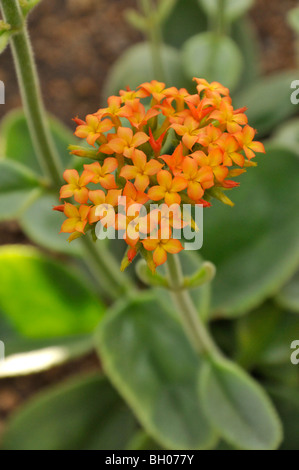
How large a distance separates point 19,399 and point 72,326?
269 mm

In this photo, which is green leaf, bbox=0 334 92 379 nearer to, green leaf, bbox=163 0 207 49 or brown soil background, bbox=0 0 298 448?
brown soil background, bbox=0 0 298 448

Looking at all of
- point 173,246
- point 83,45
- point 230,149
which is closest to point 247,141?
point 230,149

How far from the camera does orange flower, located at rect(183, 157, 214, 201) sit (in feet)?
1.78

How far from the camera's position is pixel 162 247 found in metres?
0.56

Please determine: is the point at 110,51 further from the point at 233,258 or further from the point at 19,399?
the point at 19,399

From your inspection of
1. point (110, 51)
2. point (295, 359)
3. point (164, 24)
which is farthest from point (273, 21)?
point (295, 359)

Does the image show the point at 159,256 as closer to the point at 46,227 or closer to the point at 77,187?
the point at 77,187

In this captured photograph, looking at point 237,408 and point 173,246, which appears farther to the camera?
point 237,408

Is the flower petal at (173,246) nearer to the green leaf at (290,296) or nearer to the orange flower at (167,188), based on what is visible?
the orange flower at (167,188)

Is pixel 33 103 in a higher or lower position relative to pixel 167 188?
higher

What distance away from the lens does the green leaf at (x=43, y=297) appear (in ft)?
3.46

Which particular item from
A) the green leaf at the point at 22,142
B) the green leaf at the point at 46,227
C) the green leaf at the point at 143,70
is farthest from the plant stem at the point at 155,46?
the green leaf at the point at 46,227

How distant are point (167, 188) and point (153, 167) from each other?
3 centimetres

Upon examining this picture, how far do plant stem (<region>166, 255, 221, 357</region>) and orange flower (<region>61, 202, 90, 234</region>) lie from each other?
140mm
